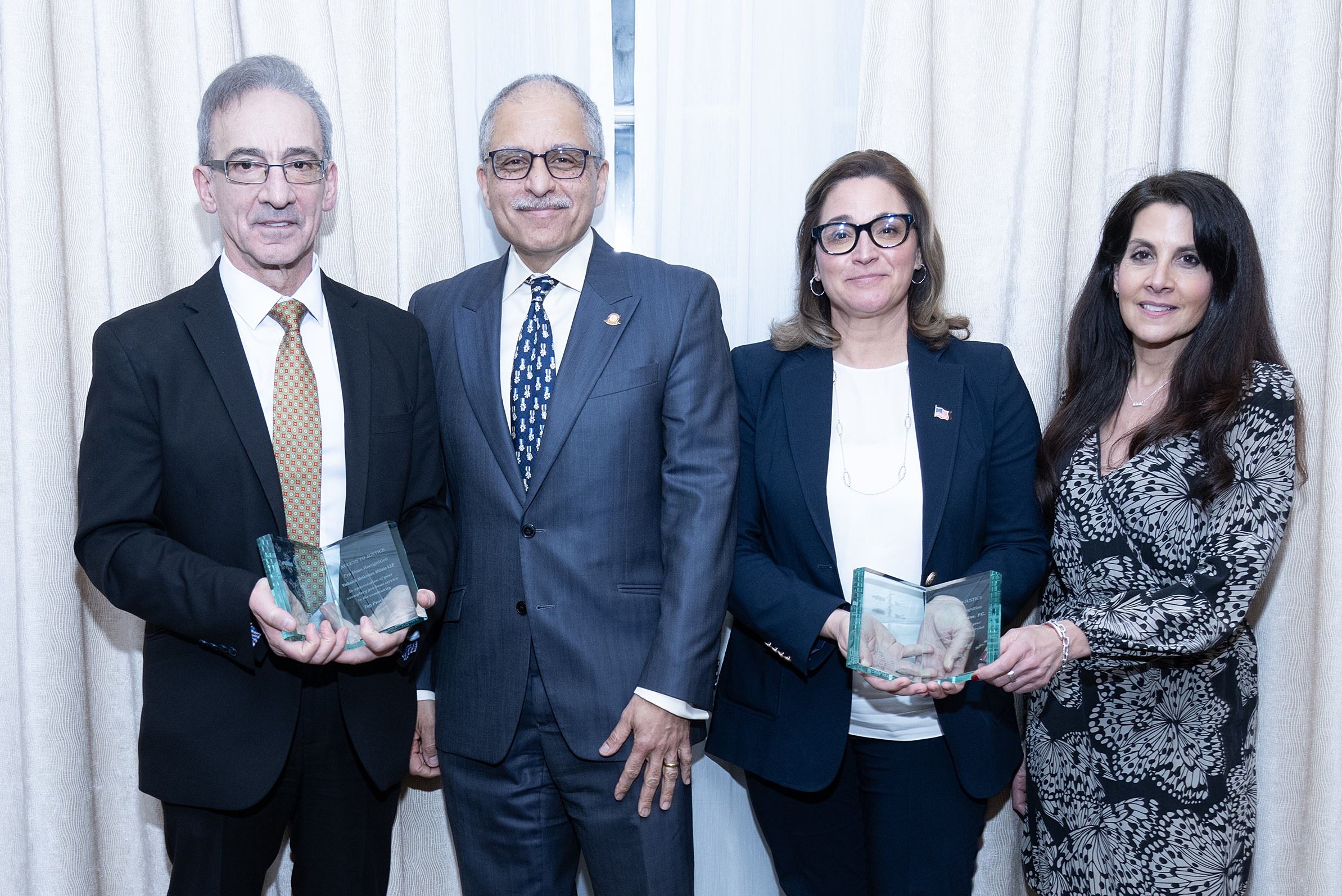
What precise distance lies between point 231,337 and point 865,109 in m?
1.55

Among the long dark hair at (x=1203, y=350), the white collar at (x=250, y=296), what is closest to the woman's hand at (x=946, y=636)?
the long dark hair at (x=1203, y=350)

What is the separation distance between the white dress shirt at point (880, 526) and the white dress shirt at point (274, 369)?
0.95m

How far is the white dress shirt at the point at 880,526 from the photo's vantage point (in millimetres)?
2049

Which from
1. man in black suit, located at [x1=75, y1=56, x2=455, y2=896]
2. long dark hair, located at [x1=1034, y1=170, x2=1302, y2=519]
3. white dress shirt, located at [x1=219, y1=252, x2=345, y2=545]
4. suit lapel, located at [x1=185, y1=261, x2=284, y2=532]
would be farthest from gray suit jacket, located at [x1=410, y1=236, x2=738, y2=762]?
long dark hair, located at [x1=1034, y1=170, x2=1302, y2=519]

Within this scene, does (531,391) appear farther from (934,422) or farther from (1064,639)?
(1064,639)

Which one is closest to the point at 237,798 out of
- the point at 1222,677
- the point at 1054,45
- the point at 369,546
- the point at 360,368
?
the point at 369,546

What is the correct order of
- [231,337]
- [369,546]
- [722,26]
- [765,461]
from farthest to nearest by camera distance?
[722,26]
[765,461]
[231,337]
[369,546]

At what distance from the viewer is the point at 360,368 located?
1.91 m

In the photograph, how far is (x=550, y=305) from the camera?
2.05m

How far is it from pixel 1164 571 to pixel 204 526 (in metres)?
1.77

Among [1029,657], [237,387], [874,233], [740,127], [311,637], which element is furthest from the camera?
[740,127]

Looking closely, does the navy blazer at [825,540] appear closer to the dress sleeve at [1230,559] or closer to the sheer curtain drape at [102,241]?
the dress sleeve at [1230,559]

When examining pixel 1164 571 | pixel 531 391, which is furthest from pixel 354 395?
pixel 1164 571

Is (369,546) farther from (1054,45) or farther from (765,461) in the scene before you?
(1054,45)
